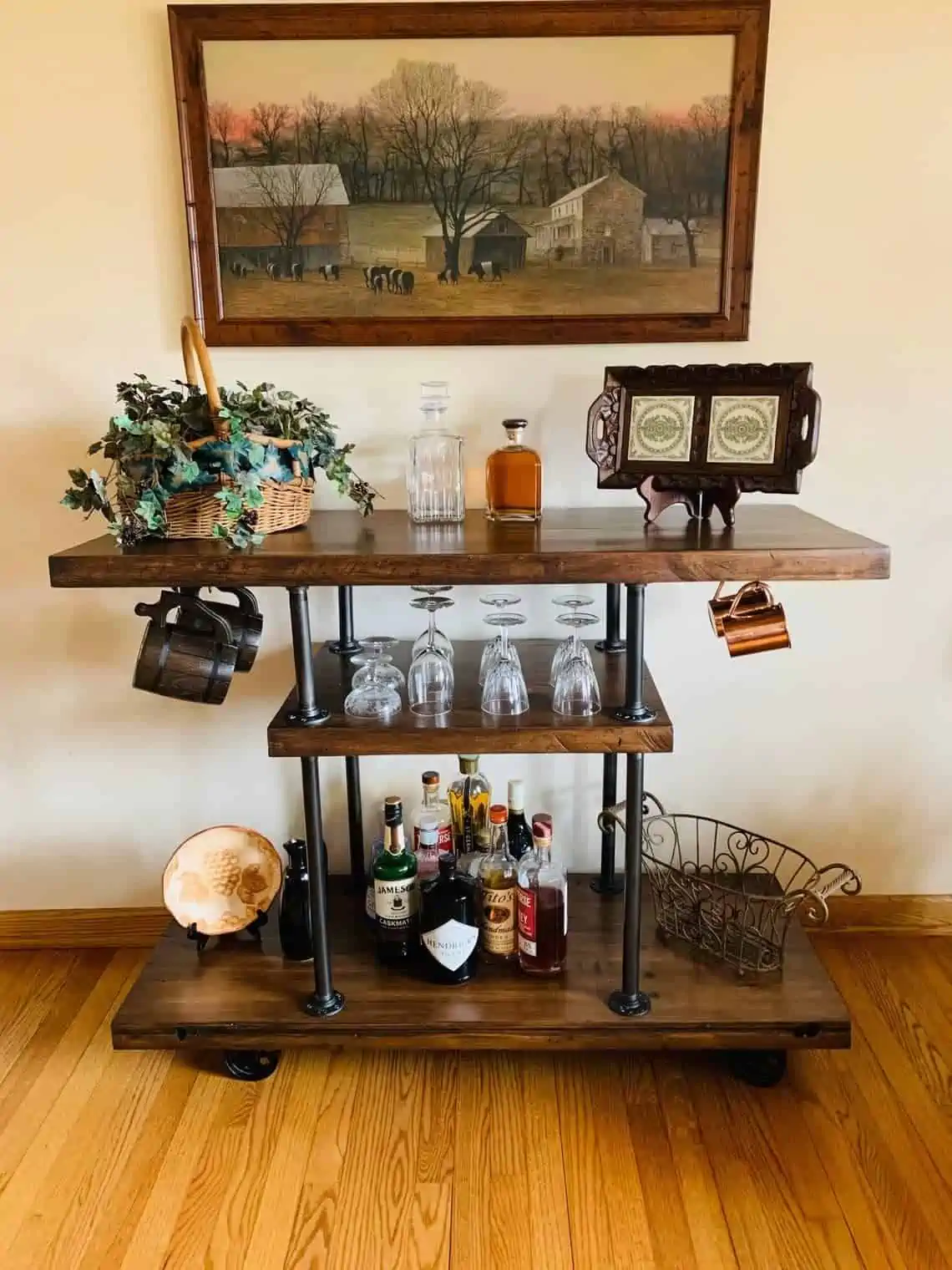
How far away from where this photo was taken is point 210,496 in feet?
4.95

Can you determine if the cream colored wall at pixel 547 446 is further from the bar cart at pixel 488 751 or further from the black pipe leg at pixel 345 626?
the bar cart at pixel 488 751

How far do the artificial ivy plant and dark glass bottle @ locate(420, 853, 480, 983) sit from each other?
0.70 m

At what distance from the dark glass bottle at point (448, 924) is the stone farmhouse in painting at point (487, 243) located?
1110mm

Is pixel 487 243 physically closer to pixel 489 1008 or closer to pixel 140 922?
pixel 489 1008

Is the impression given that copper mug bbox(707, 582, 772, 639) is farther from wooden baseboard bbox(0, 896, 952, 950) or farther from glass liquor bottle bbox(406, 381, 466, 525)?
wooden baseboard bbox(0, 896, 952, 950)

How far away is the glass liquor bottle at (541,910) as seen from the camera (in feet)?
5.70

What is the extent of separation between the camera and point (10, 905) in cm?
219

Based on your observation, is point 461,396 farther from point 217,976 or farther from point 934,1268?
point 934,1268

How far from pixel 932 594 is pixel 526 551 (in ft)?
3.39

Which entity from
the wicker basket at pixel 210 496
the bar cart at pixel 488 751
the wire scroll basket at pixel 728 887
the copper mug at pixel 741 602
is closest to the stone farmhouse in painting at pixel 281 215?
the wicker basket at pixel 210 496

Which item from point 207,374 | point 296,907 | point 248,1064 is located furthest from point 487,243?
point 248,1064

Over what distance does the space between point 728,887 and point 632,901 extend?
417mm

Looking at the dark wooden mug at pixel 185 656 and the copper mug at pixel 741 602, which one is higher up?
the copper mug at pixel 741 602

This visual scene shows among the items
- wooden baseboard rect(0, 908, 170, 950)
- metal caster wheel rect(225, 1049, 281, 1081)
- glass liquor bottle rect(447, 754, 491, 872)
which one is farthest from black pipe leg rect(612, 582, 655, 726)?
wooden baseboard rect(0, 908, 170, 950)
